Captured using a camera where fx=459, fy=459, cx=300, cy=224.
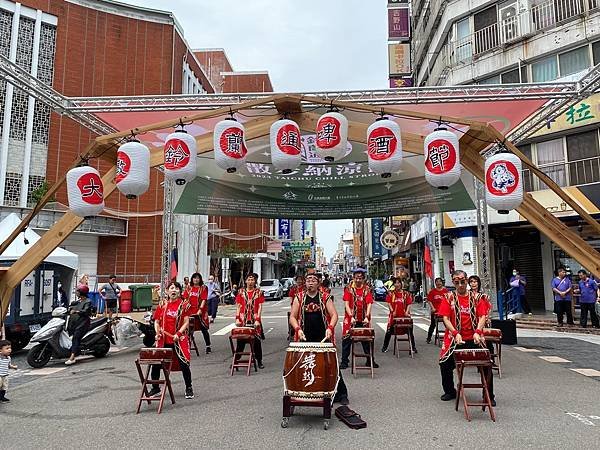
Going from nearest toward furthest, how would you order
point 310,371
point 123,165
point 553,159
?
1. point 310,371
2. point 123,165
3. point 553,159

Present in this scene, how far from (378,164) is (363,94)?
1.84 meters

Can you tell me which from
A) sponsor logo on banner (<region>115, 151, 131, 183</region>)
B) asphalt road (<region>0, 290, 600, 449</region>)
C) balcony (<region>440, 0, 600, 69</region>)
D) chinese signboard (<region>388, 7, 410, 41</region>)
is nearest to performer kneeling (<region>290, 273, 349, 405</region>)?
asphalt road (<region>0, 290, 600, 449</region>)

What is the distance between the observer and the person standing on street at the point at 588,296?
1357 centimetres

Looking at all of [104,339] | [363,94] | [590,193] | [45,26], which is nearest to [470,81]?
[590,193]

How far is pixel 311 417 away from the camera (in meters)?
5.70

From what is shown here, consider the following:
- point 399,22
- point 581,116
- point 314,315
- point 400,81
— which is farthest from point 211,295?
point 399,22

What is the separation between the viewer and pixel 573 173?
17250 millimetres

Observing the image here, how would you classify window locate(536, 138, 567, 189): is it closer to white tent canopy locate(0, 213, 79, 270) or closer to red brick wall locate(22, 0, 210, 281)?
white tent canopy locate(0, 213, 79, 270)

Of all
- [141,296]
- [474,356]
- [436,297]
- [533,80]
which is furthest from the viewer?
[141,296]

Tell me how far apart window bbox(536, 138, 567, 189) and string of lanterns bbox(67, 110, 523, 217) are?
1107cm

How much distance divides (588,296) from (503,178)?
802 cm

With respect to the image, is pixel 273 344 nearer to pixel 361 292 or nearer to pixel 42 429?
pixel 361 292

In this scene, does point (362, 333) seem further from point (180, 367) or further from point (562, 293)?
point (562, 293)

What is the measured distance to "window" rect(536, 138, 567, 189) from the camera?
17.6m
